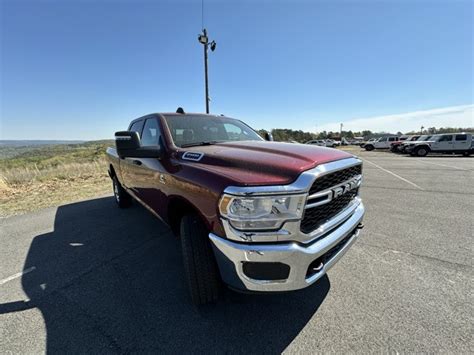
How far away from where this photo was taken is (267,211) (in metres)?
1.73

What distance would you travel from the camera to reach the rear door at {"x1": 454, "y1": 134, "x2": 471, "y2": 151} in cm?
1909

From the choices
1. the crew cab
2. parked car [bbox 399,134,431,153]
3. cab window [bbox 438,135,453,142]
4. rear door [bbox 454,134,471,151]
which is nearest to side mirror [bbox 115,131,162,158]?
the crew cab

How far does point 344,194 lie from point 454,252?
7.29 feet

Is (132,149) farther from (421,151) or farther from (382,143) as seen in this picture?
(382,143)

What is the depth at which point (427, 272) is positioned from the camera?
277 centimetres

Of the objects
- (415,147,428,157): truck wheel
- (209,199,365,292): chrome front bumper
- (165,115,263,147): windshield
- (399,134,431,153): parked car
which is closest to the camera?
(209,199,365,292): chrome front bumper

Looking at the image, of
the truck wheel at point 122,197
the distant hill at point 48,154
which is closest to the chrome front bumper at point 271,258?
the truck wheel at point 122,197

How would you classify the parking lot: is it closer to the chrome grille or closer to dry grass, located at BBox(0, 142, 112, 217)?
the chrome grille

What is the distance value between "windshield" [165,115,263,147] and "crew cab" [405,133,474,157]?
22.5 meters

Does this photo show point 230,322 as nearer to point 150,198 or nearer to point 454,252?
point 150,198

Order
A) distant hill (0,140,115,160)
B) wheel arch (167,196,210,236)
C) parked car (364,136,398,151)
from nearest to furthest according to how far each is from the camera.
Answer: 1. wheel arch (167,196,210,236)
2. distant hill (0,140,115,160)
3. parked car (364,136,398,151)

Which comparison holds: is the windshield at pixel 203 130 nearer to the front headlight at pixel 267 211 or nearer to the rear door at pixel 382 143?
the front headlight at pixel 267 211

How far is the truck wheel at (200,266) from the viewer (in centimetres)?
205

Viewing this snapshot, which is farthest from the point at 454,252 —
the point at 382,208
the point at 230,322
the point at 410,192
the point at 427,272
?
the point at 410,192
